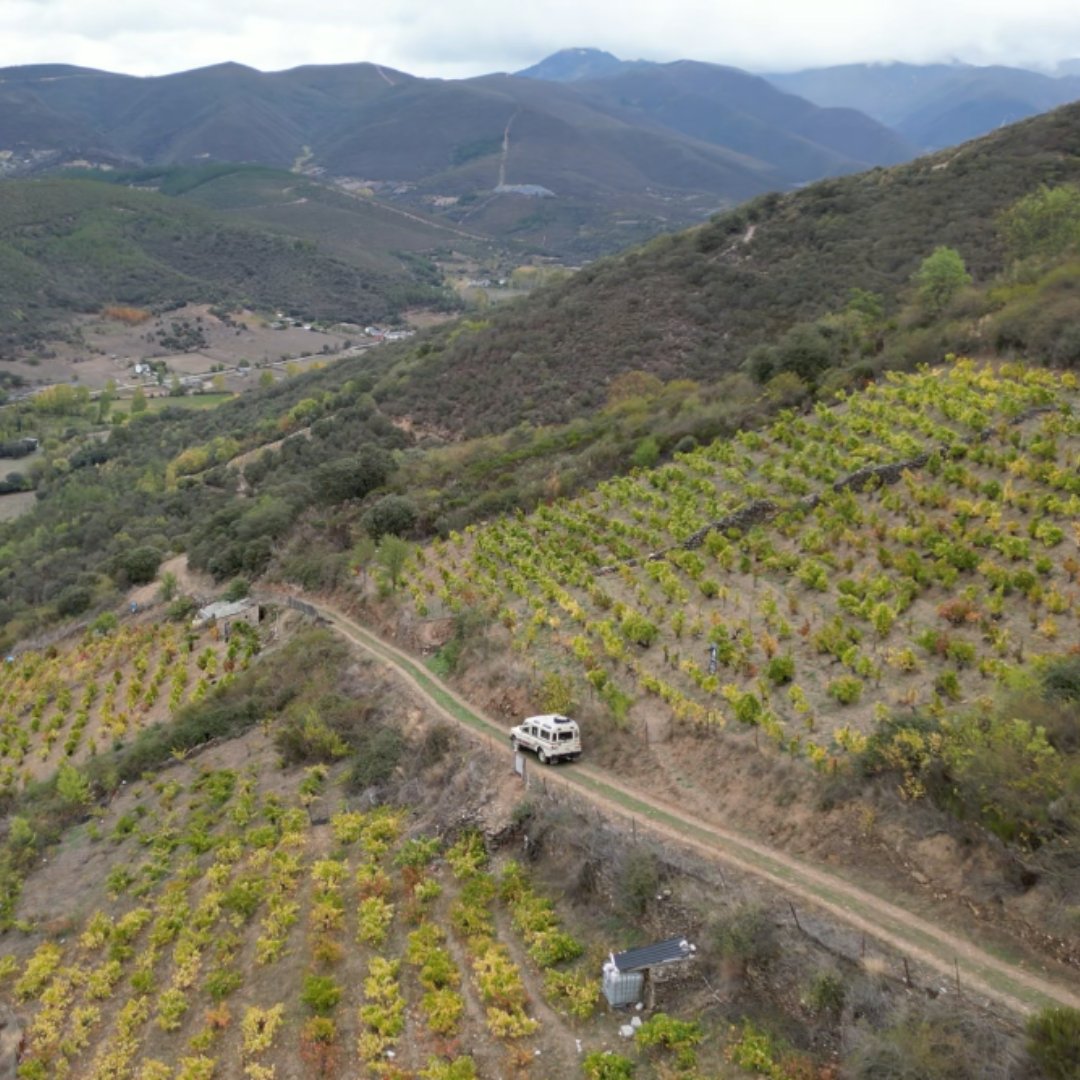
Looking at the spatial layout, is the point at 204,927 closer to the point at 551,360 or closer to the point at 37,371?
the point at 551,360

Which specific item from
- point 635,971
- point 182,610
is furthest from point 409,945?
point 182,610

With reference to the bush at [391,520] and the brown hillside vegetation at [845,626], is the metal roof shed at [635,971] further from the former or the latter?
the bush at [391,520]

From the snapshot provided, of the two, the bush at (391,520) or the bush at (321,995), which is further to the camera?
the bush at (391,520)

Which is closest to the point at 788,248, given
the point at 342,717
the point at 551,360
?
the point at 551,360

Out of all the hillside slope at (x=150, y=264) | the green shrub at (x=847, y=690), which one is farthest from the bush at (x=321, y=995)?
the hillside slope at (x=150, y=264)

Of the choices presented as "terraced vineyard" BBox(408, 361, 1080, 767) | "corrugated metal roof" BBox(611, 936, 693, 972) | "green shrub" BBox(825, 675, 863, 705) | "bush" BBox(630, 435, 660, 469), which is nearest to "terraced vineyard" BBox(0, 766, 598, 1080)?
"corrugated metal roof" BBox(611, 936, 693, 972)

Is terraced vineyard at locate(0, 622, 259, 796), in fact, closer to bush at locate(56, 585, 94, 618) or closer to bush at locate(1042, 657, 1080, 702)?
bush at locate(56, 585, 94, 618)
